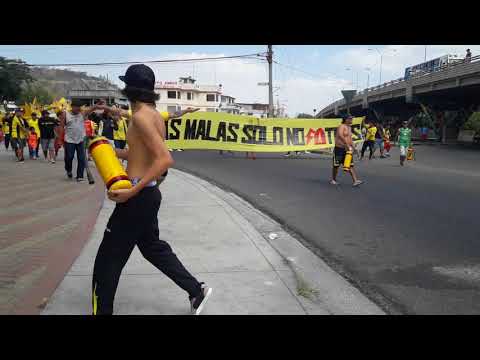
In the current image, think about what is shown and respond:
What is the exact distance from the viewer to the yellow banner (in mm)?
18484

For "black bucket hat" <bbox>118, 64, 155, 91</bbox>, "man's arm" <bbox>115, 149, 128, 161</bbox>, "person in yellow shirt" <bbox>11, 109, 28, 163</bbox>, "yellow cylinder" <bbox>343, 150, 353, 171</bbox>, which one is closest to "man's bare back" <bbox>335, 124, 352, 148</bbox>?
"yellow cylinder" <bbox>343, 150, 353, 171</bbox>

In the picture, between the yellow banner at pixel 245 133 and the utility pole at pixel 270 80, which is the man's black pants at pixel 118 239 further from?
the utility pole at pixel 270 80

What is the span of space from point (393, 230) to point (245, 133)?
43.8 feet

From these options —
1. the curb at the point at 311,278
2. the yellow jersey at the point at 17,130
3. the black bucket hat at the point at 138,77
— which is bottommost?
the curb at the point at 311,278

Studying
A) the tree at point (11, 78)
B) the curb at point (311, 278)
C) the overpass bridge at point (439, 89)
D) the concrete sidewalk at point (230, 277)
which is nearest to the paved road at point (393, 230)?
the curb at point (311, 278)

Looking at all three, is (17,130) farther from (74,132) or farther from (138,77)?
(138,77)

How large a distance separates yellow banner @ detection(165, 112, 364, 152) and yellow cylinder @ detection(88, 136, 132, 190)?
51.3 ft

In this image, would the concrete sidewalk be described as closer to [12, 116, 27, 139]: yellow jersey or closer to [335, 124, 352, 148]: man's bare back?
[335, 124, 352, 148]: man's bare back

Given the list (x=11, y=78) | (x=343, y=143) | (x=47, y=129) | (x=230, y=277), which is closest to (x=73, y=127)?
(x=47, y=129)

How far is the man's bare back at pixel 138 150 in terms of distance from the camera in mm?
2693

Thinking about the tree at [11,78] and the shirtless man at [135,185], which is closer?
the shirtless man at [135,185]

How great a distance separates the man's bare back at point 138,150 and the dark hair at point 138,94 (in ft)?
0.23

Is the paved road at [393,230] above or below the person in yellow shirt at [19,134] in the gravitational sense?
below
